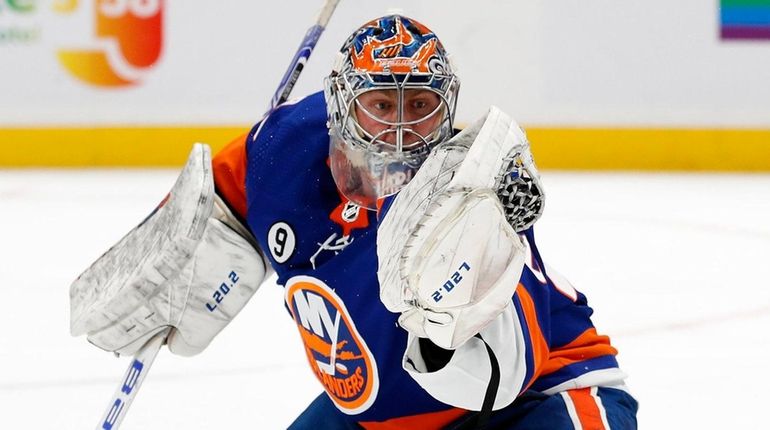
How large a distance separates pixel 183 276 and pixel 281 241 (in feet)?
0.68

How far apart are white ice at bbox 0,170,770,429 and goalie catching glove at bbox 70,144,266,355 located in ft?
1.74

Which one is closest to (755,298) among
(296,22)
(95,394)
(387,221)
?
(95,394)

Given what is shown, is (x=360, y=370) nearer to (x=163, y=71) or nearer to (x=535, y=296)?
(x=535, y=296)

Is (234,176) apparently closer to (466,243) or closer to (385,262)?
(385,262)

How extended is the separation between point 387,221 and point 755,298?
2317mm

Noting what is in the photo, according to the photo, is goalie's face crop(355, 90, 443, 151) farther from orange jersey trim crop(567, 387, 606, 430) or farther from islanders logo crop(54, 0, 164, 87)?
islanders logo crop(54, 0, 164, 87)

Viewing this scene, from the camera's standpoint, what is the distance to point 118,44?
5.75 metres

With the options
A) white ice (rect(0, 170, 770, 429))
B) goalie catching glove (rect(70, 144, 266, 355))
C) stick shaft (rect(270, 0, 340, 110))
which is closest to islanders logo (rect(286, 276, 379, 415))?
goalie catching glove (rect(70, 144, 266, 355))

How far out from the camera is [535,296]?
5.08 ft

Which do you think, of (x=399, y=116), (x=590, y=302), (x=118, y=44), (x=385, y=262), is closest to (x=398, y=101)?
(x=399, y=116)

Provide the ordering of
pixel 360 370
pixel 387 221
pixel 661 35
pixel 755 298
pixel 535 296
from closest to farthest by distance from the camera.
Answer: pixel 387 221, pixel 535 296, pixel 360 370, pixel 755 298, pixel 661 35

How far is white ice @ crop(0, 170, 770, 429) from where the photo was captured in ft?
8.42

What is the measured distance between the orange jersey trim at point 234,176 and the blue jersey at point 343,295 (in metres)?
0.06

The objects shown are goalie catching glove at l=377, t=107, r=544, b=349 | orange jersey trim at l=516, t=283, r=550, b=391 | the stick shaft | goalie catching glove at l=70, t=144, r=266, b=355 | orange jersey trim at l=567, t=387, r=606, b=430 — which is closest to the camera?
goalie catching glove at l=377, t=107, r=544, b=349
